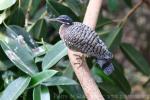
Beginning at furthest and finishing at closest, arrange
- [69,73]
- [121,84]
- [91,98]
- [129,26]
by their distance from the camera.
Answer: [129,26] → [121,84] → [69,73] → [91,98]

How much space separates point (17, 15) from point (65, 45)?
237 mm

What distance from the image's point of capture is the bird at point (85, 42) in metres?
1.02

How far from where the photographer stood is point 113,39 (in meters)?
1.51

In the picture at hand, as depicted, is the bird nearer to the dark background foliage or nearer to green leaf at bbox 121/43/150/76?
the dark background foliage

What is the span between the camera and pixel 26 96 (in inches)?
44.0

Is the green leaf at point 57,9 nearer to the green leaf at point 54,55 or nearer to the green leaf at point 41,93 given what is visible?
the green leaf at point 54,55

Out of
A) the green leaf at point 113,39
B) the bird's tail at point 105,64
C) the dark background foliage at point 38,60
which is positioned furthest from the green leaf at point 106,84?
the bird's tail at point 105,64

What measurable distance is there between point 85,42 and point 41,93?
0.17m

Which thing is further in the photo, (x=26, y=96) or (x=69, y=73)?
(x=69, y=73)

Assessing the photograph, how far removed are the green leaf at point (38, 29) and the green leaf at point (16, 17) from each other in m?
0.06

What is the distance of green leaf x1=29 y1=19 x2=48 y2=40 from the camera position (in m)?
1.35

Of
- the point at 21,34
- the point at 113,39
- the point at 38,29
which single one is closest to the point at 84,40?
the point at 21,34

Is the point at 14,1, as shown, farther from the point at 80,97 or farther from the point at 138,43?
the point at 138,43

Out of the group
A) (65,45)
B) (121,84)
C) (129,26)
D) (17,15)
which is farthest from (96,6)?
(129,26)
